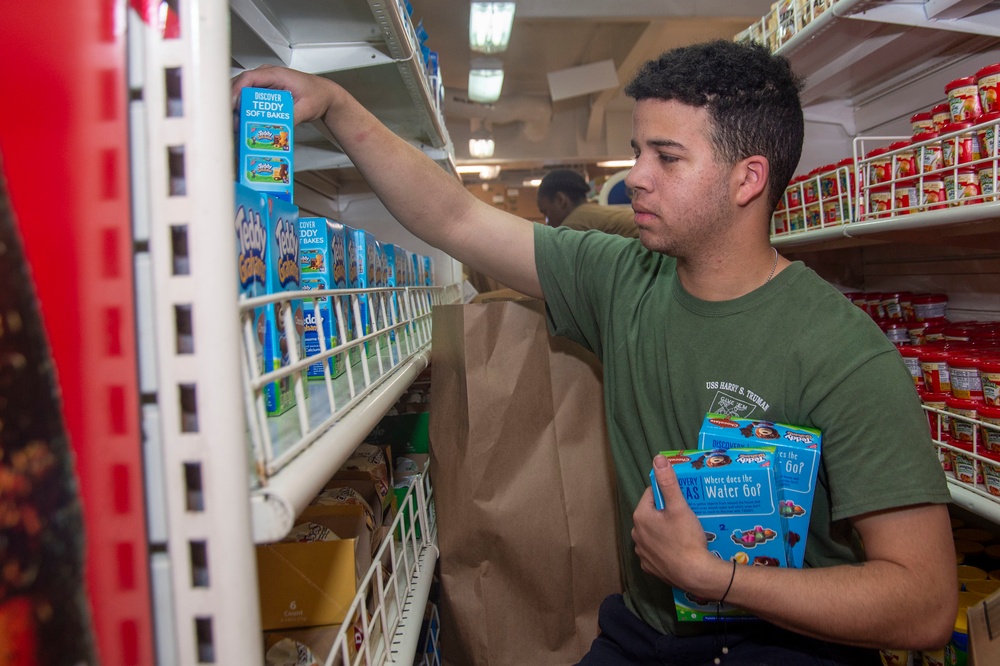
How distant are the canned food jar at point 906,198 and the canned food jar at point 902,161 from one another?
0.02 meters

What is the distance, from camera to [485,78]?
5121 mm

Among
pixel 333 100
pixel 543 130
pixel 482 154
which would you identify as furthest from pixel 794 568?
pixel 543 130

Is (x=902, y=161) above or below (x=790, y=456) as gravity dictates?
above

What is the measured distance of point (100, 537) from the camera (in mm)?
507

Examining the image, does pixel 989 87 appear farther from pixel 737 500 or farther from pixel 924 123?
pixel 737 500

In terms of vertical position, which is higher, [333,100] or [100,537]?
[333,100]

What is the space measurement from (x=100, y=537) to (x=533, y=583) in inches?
41.8

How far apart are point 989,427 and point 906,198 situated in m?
0.65

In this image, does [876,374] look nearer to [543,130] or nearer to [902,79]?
[902,79]

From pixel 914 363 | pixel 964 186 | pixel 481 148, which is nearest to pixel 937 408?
pixel 914 363

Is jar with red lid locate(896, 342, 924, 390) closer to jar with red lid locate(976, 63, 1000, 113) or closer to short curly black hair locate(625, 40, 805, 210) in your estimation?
jar with red lid locate(976, 63, 1000, 113)

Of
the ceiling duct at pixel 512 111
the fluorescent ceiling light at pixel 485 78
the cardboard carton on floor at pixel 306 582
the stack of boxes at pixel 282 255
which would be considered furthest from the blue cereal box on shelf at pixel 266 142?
the ceiling duct at pixel 512 111

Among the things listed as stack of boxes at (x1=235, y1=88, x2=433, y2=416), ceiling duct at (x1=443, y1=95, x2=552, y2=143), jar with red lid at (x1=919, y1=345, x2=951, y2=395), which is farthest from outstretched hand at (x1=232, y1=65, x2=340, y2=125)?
ceiling duct at (x1=443, y1=95, x2=552, y2=143)

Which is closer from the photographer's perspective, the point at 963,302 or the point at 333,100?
the point at 333,100
